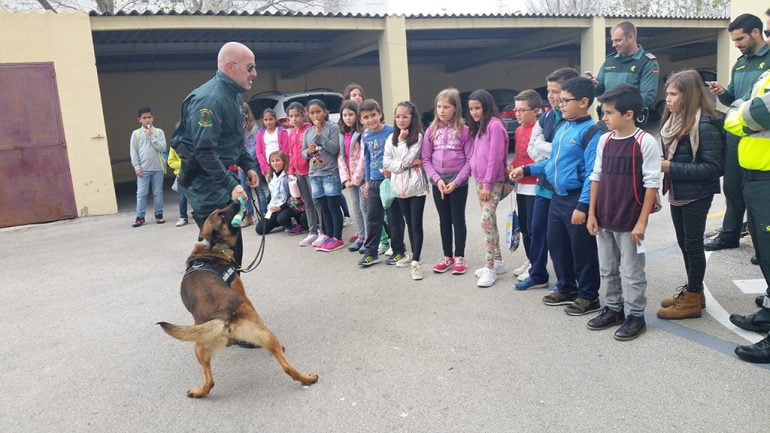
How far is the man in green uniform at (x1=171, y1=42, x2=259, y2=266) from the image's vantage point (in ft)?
13.2

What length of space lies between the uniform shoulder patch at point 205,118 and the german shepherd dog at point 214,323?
2.76 feet

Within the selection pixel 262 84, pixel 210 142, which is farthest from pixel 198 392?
pixel 262 84

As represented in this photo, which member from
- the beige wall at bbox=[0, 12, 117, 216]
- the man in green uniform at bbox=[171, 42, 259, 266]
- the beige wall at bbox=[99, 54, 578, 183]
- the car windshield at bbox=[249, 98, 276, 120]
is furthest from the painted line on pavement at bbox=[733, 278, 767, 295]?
the beige wall at bbox=[99, 54, 578, 183]

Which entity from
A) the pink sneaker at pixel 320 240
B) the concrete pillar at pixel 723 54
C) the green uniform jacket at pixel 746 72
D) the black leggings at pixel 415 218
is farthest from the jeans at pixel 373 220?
the concrete pillar at pixel 723 54

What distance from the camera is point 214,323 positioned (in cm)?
328

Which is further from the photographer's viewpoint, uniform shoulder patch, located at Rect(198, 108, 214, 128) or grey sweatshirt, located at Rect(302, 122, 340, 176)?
grey sweatshirt, located at Rect(302, 122, 340, 176)

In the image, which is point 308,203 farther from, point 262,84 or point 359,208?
point 262,84

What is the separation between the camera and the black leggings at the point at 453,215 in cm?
528

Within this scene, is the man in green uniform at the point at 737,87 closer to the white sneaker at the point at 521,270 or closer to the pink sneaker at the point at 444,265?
the white sneaker at the point at 521,270

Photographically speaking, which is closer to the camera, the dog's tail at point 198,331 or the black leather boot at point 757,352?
the dog's tail at point 198,331

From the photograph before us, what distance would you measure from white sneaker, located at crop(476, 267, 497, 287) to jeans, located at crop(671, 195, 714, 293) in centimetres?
157

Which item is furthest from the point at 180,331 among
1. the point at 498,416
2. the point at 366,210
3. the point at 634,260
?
the point at 366,210

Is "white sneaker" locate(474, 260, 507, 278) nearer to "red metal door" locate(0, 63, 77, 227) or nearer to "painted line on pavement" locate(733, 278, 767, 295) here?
"painted line on pavement" locate(733, 278, 767, 295)

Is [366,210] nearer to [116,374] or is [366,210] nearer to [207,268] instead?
[207,268]
